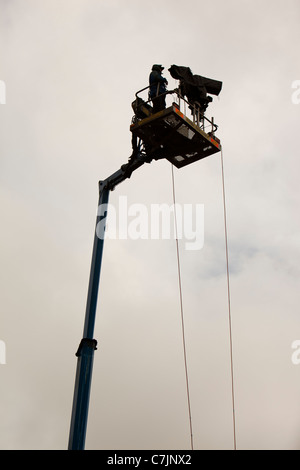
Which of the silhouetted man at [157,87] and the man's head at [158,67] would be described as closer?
the silhouetted man at [157,87]

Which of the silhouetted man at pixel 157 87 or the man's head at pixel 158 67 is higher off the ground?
the man's head at pixel 158 67

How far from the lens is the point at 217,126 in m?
16.0

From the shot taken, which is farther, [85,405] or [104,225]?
[104,225]

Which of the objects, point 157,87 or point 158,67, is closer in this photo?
point 157,87

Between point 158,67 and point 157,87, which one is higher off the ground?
point 158,67

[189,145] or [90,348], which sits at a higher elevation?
[189,145]

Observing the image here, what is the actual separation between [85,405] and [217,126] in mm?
9804

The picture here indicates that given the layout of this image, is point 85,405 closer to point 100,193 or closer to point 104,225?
point 104,225

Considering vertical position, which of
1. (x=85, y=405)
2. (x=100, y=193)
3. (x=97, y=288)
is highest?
(x=100, y=193)

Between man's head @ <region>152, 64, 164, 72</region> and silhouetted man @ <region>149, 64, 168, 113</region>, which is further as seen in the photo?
man's head @ <region>152, 64, 164, 72</region>

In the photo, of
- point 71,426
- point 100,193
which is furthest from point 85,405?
point 100,193

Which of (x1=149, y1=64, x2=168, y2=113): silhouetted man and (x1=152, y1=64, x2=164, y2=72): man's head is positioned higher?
(x1=152, y1=64, x2=164, y2=72): man's head
